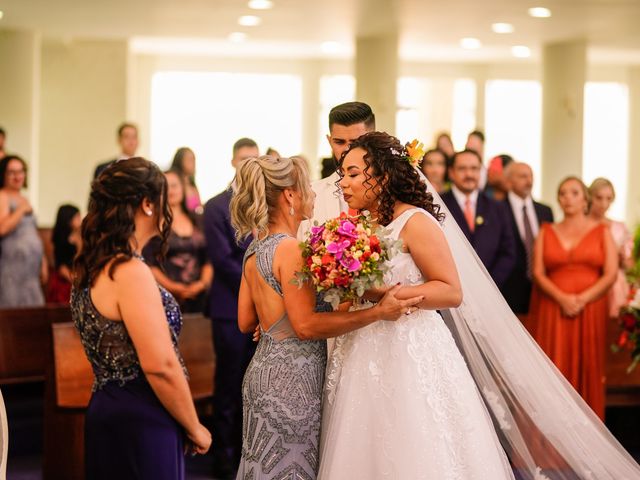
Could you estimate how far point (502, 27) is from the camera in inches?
598

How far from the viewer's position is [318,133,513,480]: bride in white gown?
381 cm

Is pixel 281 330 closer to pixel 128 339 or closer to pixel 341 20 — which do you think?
pixel 128 339

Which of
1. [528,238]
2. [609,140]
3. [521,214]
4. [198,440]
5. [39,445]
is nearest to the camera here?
[198,440]

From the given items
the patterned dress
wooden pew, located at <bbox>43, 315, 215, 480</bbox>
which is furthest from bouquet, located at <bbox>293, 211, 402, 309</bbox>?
the patterned dress

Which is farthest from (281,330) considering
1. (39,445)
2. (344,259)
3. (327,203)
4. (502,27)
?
(502,27)

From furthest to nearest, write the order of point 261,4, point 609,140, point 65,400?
1. point 609,140
2. point 261,4
3. point 65,400

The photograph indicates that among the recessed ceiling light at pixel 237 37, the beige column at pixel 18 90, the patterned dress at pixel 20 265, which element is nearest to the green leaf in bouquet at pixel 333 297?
the patterned dress at pixel 20 265

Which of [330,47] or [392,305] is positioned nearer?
[392,305]

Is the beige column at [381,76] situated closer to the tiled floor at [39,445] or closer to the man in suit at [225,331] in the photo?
the tiled floor at [39,445]

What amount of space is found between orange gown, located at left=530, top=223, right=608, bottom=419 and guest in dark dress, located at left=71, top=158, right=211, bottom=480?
4281 millimetres

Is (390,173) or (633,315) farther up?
(390,173)

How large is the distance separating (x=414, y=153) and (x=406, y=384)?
0.83m

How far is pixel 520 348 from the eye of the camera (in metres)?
4.40

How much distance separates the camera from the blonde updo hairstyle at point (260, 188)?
3.72 m
